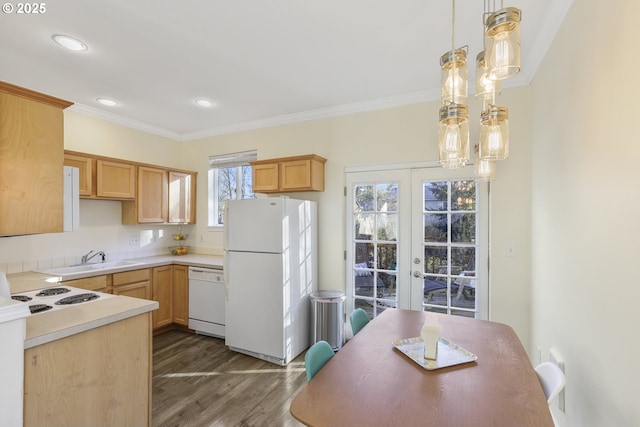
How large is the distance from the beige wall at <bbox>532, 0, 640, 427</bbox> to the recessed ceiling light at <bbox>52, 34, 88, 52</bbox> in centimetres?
319

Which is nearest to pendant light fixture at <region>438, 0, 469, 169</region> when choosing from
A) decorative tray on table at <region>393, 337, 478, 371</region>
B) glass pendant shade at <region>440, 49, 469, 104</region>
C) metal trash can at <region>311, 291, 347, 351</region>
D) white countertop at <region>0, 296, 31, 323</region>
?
glass pendant shade at <region>440, 49, 469, 104</region>

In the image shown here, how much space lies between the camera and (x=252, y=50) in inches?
91.9

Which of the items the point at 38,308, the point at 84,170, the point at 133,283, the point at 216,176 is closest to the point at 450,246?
the point at 38,308

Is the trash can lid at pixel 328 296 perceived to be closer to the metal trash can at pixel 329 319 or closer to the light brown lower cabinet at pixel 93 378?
the metal trash can at pixel 329 319

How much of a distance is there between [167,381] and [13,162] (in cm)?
208

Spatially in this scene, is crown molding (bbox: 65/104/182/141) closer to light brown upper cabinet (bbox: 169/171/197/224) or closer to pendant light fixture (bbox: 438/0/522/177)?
light brown upper cabinet (bbox: 169/171/197/224)

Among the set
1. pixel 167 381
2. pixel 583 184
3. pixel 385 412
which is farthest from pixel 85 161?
pixel 583 184

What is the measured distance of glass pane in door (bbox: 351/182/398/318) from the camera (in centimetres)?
324

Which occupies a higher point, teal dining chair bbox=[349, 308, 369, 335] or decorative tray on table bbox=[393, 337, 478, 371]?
decorative tray on table bbox=[393, 337, 478, 371]

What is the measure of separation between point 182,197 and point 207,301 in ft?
5.39

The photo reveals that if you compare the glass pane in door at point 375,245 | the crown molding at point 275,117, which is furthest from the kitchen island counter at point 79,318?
the crown molding at point 275,117

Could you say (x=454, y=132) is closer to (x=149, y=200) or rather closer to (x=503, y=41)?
(x=503, y=41)

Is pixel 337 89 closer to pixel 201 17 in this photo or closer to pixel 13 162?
pixel 201 17

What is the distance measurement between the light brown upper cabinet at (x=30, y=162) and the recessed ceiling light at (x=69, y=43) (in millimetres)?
479
